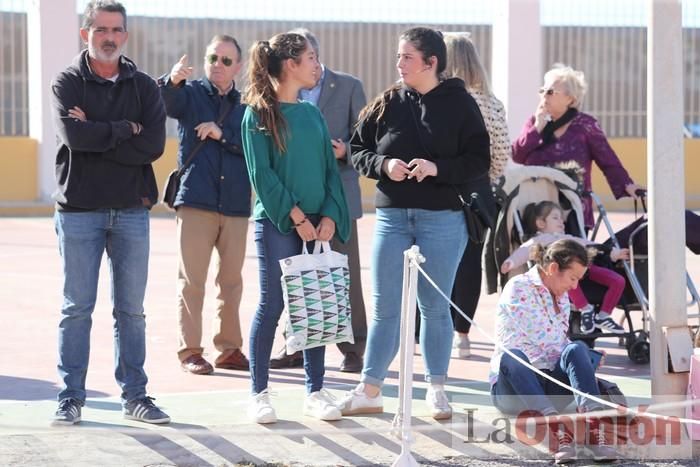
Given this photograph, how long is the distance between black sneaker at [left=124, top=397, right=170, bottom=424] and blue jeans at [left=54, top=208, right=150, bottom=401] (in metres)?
0.03

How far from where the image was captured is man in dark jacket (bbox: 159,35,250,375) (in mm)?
7734

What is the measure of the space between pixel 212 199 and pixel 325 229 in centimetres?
140

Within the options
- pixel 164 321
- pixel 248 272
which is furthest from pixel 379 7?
pixel 164 321

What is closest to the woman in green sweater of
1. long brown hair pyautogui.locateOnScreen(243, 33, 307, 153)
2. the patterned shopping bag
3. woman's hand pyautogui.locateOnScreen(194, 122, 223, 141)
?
long brown hair pyautogui.locateOnScreen(243, 33, 307, 153)

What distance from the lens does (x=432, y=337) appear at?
675 centimetres

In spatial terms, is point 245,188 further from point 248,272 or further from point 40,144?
point 40,144

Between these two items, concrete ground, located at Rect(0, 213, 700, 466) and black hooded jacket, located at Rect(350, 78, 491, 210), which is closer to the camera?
concrete ground, located at Rect(0, 213, 700, 466)

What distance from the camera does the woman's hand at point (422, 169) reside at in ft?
21.1

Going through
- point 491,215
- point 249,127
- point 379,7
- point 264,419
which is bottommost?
point 264,419

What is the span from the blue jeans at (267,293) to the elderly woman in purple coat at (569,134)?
96.8 inches

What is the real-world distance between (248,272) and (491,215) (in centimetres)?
596

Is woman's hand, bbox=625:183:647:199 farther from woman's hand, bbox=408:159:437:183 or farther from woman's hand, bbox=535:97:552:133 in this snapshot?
woman's hand, bbox=408:159:437:183

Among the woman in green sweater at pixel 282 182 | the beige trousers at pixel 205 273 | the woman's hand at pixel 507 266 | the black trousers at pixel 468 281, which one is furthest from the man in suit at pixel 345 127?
the woman in green sweater at pixel 282 182

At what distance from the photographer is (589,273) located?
26.9 ft
